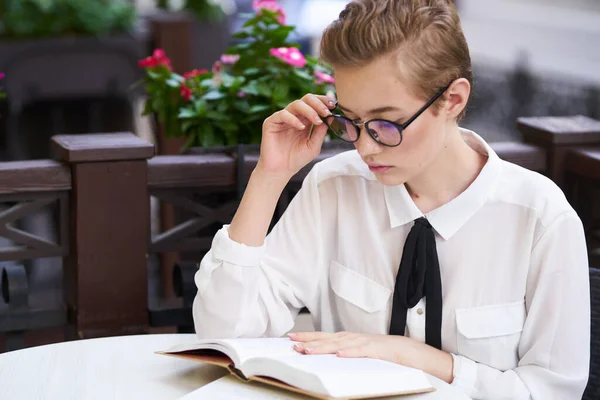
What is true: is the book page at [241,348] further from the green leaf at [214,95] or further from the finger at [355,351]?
the green leaf at [214,95]

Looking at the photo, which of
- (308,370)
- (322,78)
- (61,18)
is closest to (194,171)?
(322,78)

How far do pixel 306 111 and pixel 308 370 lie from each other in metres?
0.60

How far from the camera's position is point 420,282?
78.4 inches

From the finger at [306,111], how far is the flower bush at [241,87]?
3.03 feet

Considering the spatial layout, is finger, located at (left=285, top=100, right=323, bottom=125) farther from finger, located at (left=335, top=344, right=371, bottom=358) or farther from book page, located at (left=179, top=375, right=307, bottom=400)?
book page, located at (left=179, top=375, right=307, bottom=400)

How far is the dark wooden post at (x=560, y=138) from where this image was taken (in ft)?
9.39

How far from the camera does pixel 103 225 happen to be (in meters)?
2.58

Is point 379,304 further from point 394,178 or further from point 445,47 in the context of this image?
point 445,47

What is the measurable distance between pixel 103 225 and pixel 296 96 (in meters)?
0.80

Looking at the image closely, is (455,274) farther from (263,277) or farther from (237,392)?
(237,392)

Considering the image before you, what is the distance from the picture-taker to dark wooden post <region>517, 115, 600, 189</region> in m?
2.86

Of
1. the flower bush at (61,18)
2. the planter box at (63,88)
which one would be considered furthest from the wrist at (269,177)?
the flower bush at (61,18)

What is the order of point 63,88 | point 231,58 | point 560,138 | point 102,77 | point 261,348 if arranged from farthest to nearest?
1. point 102,77
2. point 63,88
3. point 231,58
4. point 560,138
5. point 261,348

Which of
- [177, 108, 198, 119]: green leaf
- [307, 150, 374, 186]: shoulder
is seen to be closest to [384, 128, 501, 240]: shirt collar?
[307, 150, 374, 186]: shoulder
